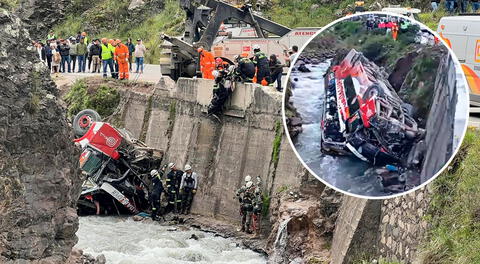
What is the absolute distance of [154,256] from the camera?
17.6m

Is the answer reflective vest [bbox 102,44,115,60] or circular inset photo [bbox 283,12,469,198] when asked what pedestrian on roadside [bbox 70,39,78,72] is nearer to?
reflective vest [bbox 102,44,115,60]

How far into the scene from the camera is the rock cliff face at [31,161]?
458 inches

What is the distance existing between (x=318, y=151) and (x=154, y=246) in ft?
43.8

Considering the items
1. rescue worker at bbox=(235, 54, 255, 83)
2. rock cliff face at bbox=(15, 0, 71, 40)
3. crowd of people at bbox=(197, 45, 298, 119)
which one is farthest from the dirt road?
rock cliff face at bbox=(15, 0, 71, 40)

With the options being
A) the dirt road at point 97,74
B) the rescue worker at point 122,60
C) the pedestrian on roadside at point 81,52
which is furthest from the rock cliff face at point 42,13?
the rescue worker at point 122,60

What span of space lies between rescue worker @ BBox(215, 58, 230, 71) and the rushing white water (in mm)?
4638

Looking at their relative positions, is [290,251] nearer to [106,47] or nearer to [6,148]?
[6,148]

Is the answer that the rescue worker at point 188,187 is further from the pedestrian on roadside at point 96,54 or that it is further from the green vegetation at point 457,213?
the green vegetation at point 457,213

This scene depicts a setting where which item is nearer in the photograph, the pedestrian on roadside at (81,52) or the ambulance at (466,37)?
the ambulance at (466,37)

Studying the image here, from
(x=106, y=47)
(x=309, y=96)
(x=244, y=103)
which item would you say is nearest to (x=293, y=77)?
(x=309, y=96)

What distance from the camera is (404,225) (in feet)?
38.7

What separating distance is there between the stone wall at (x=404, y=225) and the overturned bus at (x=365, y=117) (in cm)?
571

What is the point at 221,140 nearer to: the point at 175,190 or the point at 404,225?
the point at 175,190

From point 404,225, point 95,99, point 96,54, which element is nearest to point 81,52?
point 96,54
